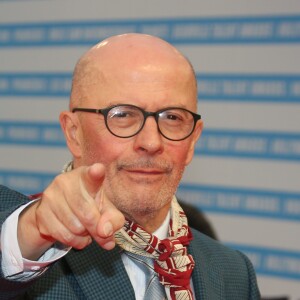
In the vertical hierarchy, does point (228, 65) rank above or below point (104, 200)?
above

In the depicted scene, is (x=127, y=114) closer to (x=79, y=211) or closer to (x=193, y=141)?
(x=193, y=141)

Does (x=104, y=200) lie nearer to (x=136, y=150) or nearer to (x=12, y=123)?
(x=136, y=150)

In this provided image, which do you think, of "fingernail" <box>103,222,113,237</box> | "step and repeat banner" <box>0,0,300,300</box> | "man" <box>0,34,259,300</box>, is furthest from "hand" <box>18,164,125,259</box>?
"step and repeat banner" <box>0,0,300,300</box>

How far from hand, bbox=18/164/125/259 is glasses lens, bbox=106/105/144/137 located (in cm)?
46

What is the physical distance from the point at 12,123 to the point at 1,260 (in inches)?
93.7

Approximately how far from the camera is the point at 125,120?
4.95 ft

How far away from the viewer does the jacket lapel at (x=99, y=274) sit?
145 cm

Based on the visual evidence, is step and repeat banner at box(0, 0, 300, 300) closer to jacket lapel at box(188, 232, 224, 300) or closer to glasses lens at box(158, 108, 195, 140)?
jacket lapel at box(188, 232, 224, 300)

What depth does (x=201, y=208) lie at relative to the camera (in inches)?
123

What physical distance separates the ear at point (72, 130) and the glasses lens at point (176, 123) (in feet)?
0.86

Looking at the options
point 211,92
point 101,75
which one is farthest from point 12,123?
point 101,75

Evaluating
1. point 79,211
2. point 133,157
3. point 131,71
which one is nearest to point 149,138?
point 133,157

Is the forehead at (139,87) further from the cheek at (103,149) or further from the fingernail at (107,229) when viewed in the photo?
the fingernail at (107,229)

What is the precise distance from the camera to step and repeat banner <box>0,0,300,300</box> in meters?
2.97
